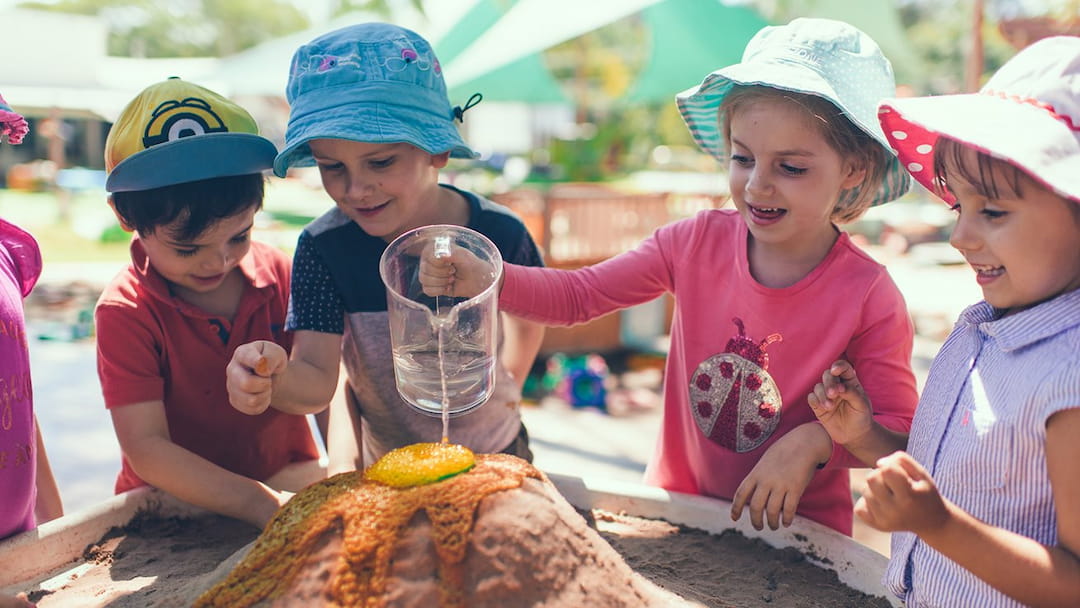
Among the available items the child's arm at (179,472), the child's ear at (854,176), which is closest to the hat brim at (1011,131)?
the child's ear at (854,176)

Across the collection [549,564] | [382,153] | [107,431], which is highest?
[382,153]

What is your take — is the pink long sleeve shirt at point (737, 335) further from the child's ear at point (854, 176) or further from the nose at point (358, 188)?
the nose at point (358, 188)

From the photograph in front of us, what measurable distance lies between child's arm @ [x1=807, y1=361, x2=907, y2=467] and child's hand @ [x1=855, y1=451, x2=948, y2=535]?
1.12ft

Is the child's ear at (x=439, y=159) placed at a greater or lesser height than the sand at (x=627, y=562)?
greater

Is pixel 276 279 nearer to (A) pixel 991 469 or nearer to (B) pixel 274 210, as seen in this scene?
(A) pixel 991 469

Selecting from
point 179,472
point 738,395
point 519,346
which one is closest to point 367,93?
Result: point 519,346

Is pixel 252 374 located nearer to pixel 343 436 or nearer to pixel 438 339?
pixel 438 339

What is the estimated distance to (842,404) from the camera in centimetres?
133

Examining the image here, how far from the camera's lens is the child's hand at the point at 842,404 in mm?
1305

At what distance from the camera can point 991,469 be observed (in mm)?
1065

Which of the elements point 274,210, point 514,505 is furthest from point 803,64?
point 274,210

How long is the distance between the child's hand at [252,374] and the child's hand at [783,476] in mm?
807

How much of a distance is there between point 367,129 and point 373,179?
4.2 inches

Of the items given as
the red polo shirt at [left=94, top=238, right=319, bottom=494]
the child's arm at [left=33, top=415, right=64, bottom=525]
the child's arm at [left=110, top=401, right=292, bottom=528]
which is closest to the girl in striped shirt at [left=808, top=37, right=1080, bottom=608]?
the child's arm at [left=110, top=401, right=292, bottom=528]
